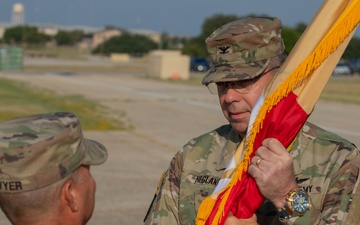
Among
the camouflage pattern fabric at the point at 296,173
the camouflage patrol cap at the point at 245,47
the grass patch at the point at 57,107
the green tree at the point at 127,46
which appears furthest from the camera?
the green tree at the point at 127,46

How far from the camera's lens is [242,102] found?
147 inches

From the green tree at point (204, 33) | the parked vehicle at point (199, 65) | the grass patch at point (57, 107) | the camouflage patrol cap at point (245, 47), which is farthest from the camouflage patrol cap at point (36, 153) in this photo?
the green tree at point (204, 33)

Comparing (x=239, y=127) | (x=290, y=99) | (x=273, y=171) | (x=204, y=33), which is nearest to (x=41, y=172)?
(x=273, y=171)

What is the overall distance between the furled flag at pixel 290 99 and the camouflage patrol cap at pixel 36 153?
80 cm

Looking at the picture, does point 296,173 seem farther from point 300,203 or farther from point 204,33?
point 204,33

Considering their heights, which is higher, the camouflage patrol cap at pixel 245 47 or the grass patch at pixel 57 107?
the camouflage patrol cap at pixel 245 47

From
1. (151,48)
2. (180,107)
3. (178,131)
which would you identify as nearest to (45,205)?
(178,131)

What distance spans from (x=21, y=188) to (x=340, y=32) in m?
1.44

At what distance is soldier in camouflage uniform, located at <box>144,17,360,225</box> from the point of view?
3.46 metres

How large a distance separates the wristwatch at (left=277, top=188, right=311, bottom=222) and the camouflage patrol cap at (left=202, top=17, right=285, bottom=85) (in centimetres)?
73

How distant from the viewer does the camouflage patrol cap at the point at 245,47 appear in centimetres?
363

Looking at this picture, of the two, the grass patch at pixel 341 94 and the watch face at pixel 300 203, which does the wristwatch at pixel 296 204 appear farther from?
the grass patch at pixel 341 94

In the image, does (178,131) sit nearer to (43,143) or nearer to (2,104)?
(2,104)

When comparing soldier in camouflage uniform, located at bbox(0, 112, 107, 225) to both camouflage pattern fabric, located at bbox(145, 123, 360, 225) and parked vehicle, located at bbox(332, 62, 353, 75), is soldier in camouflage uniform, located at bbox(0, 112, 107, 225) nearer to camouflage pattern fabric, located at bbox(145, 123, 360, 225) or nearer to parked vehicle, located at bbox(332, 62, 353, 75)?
camouflage pattern fabric, located at bbox(145, 123, 360, 225)
